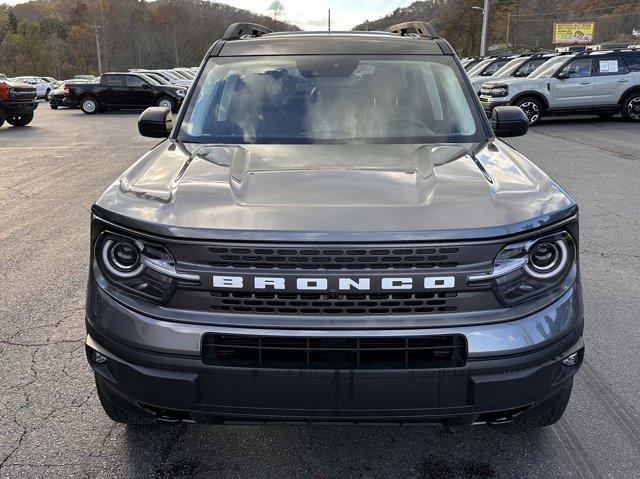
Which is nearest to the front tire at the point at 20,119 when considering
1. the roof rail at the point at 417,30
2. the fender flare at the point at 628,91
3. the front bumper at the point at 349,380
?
the roof rail at the point at 417,30

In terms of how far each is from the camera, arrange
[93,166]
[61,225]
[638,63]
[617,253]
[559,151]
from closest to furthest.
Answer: [617,253] < [61,225] < [93,166] < [559,151] < [638,63]

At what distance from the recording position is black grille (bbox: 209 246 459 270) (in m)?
2.05

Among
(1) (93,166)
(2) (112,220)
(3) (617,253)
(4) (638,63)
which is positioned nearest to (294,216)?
(2) (112,220)

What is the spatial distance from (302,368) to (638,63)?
690 inches

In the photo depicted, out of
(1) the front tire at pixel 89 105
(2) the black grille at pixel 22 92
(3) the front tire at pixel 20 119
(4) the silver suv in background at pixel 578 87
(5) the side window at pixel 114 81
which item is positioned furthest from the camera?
(1) the front tire at pixel 89 105

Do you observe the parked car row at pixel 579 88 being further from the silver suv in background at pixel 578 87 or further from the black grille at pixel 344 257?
the black grille at pixel 344 257

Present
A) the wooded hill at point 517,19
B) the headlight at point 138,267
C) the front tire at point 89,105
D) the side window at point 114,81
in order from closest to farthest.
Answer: the headlight at point 138,267, the side window at point 114,81, the front tire at point 89,105, the wooded hill at point 517,19

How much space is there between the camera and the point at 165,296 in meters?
2.15

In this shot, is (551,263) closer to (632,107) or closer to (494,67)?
(632,107)

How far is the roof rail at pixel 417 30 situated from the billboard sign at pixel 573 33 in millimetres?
83022

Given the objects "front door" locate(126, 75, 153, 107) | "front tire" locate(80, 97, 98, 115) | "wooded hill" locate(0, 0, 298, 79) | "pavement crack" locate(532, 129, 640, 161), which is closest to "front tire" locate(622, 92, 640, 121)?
"pavement crack" locate(532, 129, 640, 161)

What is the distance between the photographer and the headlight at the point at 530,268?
212 centimetres

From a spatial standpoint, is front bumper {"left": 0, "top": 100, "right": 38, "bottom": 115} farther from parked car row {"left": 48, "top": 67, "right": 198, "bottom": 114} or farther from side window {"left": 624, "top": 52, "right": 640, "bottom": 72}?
side window {"left": 624, "top": 52, "right": 640, "bottom": 72}

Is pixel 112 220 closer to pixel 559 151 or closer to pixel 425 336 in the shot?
pixel 425 336
